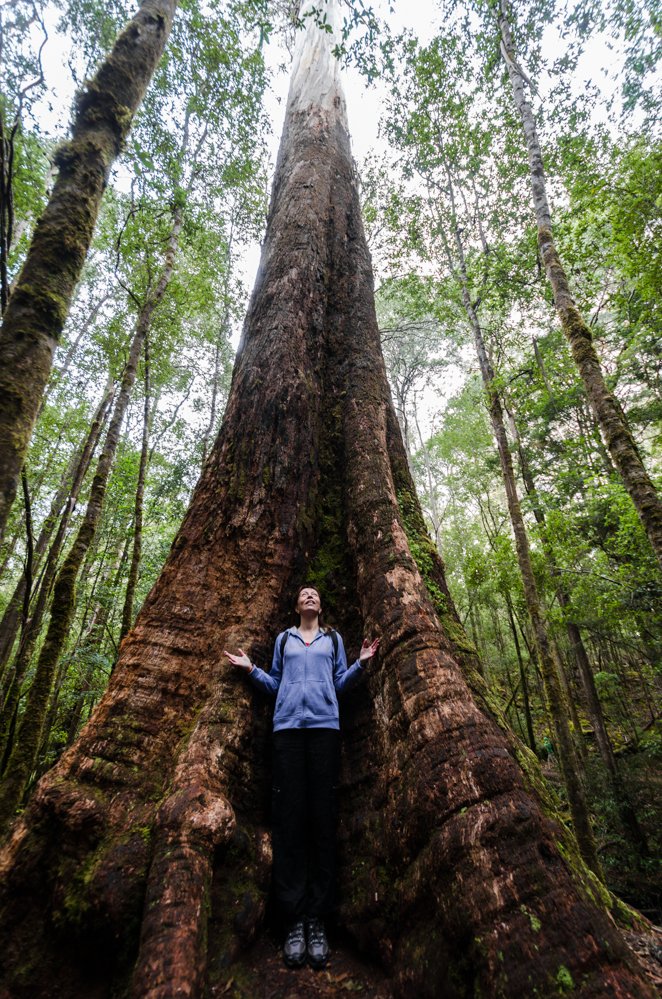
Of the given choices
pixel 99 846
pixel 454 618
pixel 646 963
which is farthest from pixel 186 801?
pixel 646 963

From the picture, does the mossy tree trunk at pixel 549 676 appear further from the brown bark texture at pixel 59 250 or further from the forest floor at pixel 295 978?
the brown bark texture at pixel 59 250

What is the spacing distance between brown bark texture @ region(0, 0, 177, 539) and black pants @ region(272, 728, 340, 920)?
2.15m

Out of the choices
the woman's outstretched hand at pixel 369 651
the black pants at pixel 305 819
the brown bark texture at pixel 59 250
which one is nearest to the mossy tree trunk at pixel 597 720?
the woman's outstretched hand at pixel 369 651

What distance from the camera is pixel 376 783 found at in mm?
2672

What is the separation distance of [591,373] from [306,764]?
5.20 m

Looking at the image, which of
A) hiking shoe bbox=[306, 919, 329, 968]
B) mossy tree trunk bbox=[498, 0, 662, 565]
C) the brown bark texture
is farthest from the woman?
mossy tree trunk bbox=[498, 0, 662, 565]

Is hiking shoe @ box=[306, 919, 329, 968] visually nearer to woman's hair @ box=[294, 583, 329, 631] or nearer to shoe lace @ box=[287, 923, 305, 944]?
shoe lace @ box=[287, 923, 305, 944]

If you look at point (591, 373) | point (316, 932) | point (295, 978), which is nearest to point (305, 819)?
point (316, 932)

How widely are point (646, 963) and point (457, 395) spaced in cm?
2131

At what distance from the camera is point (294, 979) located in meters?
2.08

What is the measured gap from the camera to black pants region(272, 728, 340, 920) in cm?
242

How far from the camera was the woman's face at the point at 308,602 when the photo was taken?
319 cm

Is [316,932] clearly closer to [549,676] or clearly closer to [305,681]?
[305,681]

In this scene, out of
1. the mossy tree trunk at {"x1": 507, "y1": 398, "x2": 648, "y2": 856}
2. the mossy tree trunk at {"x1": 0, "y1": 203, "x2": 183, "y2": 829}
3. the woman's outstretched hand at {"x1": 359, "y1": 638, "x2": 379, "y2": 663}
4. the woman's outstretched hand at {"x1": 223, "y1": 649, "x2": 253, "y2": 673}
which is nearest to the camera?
the woman's outstretched hand at {"x1": 223, "y1": 649, "x2": 253, "y2": 673}
